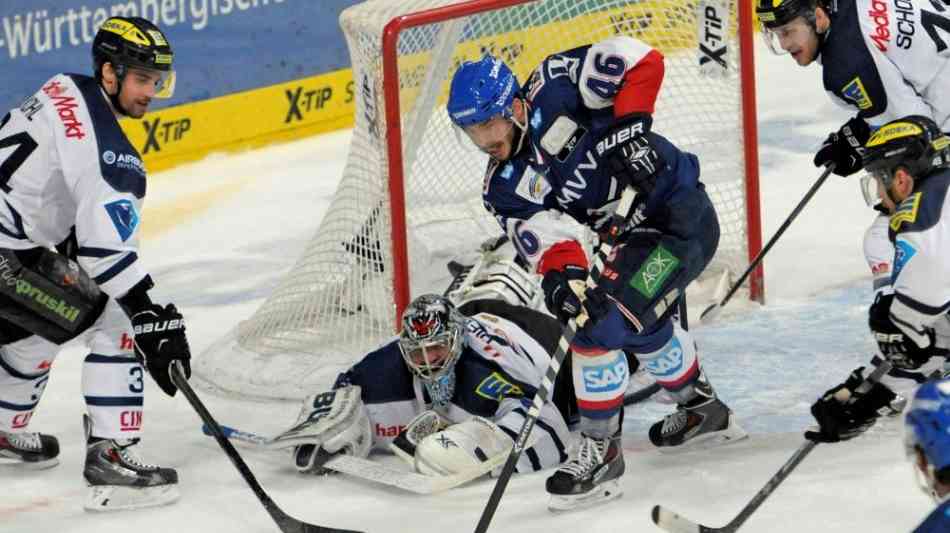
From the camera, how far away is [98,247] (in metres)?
4.36

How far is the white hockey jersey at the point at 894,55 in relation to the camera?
4.71 m

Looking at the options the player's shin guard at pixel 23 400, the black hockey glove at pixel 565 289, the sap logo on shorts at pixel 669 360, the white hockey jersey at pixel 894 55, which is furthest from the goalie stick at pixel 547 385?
the player's shin guard at pixel 23 400

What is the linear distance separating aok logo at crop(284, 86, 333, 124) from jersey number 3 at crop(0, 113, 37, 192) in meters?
3.92

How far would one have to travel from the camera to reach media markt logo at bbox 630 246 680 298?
443 cm

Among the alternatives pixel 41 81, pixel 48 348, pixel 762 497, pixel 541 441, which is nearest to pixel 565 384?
pixel 541 441

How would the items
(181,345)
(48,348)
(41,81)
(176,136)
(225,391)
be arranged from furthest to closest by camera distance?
(176,136), (41,81), (225,391), (48,348), (181,345)

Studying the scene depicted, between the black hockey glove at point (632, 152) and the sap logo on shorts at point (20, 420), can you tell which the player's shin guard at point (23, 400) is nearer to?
the sap logo on shorts at point (20, 420)

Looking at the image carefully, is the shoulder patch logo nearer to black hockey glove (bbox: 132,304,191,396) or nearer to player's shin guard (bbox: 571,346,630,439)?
player's shin guard (bbox: 571,346,630,439)

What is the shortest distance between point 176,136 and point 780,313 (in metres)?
3.21

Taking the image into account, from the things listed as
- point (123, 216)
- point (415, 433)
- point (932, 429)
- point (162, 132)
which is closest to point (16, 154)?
point (123, 216)

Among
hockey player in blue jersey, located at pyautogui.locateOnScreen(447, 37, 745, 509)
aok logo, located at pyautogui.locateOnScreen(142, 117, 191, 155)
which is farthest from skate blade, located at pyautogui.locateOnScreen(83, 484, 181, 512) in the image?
aok logo, located at pyautogui.locateOnScreen(142, 117, 191, 155)

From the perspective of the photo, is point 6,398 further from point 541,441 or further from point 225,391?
point 541,441

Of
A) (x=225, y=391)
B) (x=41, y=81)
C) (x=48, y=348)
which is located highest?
(x=41, y=81)

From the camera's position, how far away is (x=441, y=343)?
185 inches
